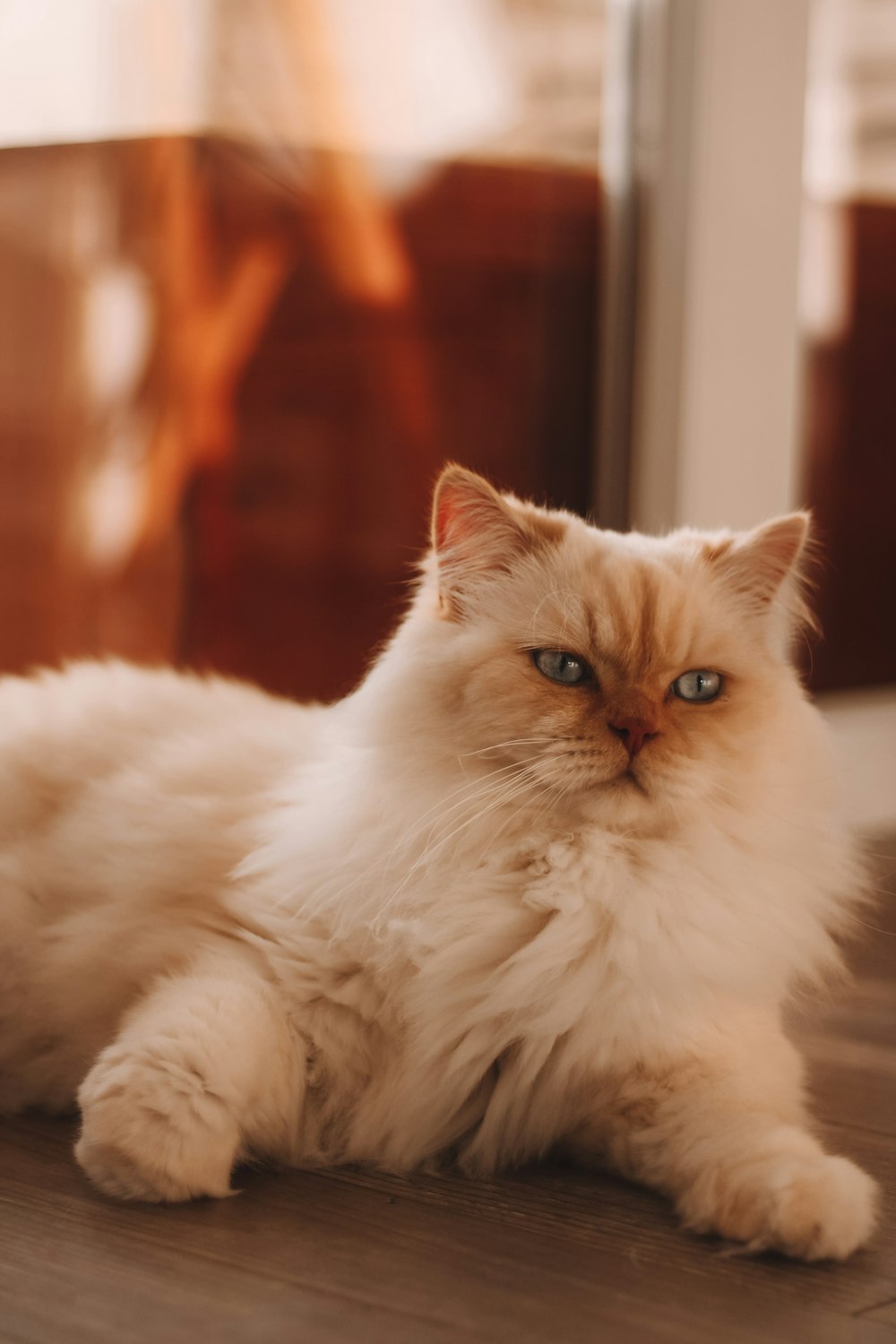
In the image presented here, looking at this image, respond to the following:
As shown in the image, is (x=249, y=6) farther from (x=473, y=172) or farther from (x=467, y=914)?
(x=467, y=914)

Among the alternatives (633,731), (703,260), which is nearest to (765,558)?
(633,731)

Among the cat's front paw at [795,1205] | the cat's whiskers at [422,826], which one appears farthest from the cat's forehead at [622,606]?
the cat's front paw at [795,1205]

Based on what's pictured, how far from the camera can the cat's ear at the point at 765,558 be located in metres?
1.45

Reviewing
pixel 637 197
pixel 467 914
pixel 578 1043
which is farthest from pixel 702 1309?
pixel 637 197

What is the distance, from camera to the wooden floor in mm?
1061

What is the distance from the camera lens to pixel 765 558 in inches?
57.2

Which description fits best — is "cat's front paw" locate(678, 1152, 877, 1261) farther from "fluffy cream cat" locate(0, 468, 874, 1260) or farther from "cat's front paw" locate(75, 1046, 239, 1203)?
"cat's front paw" locate(75, 1046, 239, 1203)

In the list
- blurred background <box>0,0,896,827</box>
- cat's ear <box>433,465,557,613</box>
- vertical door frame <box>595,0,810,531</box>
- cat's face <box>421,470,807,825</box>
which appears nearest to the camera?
cat's face <box>421,470,807,825</box>

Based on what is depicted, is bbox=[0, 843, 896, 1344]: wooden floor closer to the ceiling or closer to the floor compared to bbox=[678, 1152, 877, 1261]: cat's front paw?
closer to the floor

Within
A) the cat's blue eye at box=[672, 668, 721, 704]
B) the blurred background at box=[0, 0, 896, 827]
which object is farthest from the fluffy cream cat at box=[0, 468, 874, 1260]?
the blurred background at box=[0, 0, 896, 827]

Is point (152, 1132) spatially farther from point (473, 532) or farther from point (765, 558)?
point (765, 558)

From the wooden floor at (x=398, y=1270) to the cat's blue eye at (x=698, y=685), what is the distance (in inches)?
18.0

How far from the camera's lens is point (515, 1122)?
4.36 feet

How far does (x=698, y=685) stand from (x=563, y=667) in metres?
0.13
